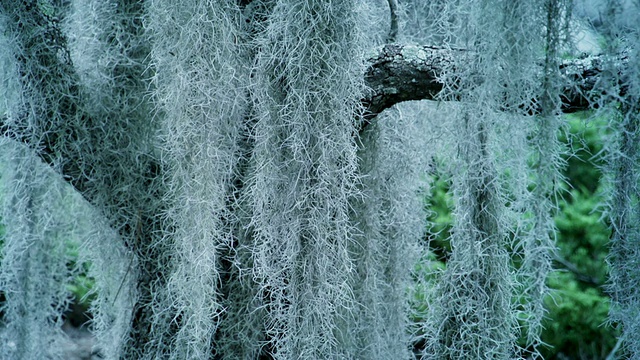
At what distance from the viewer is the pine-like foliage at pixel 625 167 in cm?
114

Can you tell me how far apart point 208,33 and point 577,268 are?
2347mm

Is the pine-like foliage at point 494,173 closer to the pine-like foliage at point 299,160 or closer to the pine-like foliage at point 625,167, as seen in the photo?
the pine-like foliage at point 299,160

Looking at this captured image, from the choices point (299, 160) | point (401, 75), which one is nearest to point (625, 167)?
point (401, 75)

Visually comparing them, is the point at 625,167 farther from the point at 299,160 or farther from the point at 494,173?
the point at 299,160

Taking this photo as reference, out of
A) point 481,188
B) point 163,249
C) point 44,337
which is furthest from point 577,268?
point 44,337

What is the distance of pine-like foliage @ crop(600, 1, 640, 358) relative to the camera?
1.14m

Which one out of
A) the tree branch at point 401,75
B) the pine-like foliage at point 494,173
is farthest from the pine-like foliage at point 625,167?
the tree branch at point 401,75

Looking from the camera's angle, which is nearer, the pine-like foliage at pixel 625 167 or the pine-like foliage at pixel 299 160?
the pine-like foliage at pixel 625 167

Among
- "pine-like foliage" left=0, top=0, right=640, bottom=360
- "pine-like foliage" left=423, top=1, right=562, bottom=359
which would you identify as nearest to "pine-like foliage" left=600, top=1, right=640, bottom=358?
"pine-like foliage" left=0, top=0, right=640, bottom=360

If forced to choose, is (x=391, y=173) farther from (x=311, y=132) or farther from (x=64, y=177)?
(x=64, y=177)

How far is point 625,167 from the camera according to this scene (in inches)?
52.8

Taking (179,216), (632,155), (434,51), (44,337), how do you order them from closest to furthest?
(632,155) < (179,216) < (434,51) < (44,337)

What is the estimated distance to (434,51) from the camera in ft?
5.14

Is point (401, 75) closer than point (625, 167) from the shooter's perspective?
No
